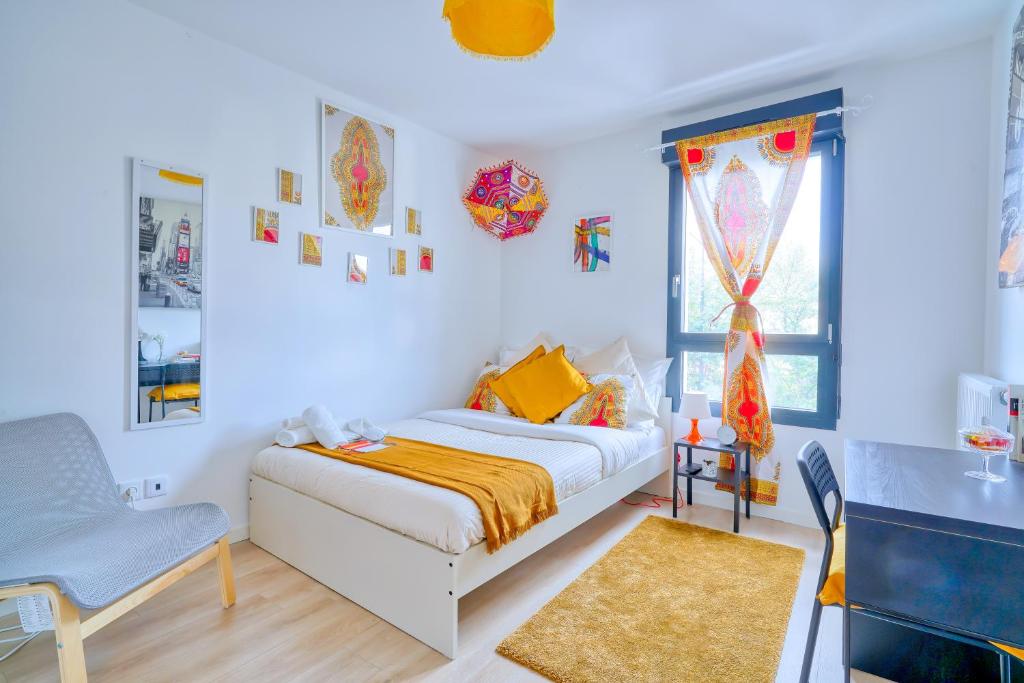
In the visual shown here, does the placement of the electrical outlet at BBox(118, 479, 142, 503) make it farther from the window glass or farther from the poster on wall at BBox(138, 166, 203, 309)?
the window glass

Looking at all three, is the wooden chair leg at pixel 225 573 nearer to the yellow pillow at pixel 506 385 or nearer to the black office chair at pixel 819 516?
the yellow pillow at pixel 506 385

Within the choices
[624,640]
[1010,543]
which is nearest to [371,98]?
[624,640]

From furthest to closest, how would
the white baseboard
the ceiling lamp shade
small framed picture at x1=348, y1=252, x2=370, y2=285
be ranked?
small framed picture at x1=348, y1=252, x2=370, y2=285 < the white baseboard < the ceiling lamp shade

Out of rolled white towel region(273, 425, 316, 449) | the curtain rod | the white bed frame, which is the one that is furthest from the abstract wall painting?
rolled white towel region(273, 425, 316, 449)

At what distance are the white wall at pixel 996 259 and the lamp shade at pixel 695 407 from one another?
136cm

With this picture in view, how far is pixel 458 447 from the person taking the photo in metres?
2.71

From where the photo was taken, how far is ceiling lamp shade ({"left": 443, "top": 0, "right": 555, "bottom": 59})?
1.72 meters

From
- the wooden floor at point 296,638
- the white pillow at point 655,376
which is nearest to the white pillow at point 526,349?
the white pillow at point 655,376

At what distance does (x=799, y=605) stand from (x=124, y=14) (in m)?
4.11

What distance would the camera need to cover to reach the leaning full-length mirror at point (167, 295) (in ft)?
7.82

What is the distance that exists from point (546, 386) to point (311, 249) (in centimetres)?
179

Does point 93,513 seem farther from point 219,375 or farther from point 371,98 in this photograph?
point 371,98

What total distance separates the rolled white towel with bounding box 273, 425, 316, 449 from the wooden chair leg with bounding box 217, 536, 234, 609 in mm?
668

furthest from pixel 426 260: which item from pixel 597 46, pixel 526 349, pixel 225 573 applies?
pixel 225 573
